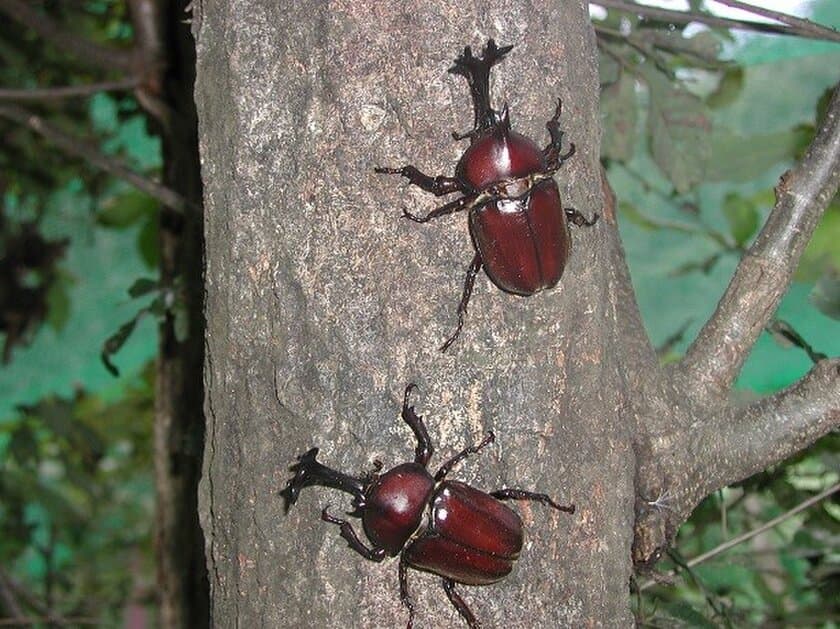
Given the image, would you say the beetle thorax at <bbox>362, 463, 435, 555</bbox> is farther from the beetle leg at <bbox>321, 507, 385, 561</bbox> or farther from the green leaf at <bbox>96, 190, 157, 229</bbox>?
the green leaf at <bbox>96, 190, 157, 229</bbox>

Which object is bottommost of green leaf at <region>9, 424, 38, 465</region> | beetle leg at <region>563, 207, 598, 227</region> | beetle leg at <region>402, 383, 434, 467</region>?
green leaf at <region>9, 424, 38, 465</region>

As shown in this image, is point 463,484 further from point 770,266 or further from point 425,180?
point 770,266

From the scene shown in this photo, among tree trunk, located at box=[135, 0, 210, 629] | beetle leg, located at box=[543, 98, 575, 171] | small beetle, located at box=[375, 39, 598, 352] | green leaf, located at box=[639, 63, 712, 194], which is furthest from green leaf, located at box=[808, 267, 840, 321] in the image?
tree trunk, located at box=[135, 0, 210, 629]

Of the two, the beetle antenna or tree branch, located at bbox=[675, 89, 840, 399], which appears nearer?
the beetle antenna

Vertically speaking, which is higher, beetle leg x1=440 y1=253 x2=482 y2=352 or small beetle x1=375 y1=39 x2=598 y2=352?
small beetle x1=375 y1=39 x2=598 y2=352

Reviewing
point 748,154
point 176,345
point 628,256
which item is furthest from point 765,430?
point 628,256

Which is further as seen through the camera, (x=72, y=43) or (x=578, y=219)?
(x=72, y=43)

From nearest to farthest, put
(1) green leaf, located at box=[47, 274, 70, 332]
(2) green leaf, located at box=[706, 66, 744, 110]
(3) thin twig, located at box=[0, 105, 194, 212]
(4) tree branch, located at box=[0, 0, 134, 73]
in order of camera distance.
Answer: (3) thin twig, located at box=[0, 105, 194, 212] → (4) tree branch, located at box=[0, 0, 134, 73] → (2) green leaf, located at box=[706, 66, 744, 110] → (1) green leaf, located at box=[47, 274, 70, 332]

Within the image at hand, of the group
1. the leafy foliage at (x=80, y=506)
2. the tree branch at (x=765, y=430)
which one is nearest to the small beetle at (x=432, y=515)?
the tree branch at (x=765, y=430)
